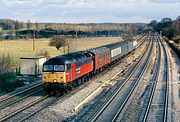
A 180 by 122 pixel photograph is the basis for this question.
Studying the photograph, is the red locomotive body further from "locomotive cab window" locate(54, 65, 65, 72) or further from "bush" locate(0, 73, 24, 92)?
"locomotive cab window" locate(54, 65, 65, 72)

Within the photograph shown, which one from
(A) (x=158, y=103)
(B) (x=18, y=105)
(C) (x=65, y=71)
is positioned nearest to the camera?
(B) (x=18, y=105)

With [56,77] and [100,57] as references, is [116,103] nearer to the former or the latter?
[56,77]

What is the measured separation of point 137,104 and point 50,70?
6.67 m

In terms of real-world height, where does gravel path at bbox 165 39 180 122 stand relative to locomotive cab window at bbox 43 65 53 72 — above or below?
below

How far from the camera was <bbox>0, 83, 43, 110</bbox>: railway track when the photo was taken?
24.6m

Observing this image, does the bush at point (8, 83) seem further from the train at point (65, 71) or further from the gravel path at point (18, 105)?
the train at point (65, 71)

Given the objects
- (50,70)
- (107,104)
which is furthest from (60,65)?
(107,104)

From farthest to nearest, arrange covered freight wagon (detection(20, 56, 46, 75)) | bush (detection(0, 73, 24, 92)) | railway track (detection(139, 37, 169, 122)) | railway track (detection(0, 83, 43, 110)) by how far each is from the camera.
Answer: covered freight wagon (detection(20, 56, 46, 75))
bush (detection(0, 73, 24, 92))
railway track (detection(0, 83, 43, 110))
railway track (detection(139, 37, 169, 122))

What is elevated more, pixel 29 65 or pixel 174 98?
pixel 29 65

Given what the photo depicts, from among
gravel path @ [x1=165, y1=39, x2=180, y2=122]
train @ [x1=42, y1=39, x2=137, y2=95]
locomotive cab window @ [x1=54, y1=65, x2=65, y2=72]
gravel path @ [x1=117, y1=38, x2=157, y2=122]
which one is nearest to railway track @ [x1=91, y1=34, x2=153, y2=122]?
gravel path @ [x1=117, y1=38, x2=157, y2=122]

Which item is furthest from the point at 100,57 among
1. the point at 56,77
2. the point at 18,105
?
the point at 18,105

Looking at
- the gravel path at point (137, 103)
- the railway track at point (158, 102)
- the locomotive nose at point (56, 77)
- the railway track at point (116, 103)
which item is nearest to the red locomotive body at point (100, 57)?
the railway track at point (116, 103)

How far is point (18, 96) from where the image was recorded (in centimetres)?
2717

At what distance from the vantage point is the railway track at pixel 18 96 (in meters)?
24.6
